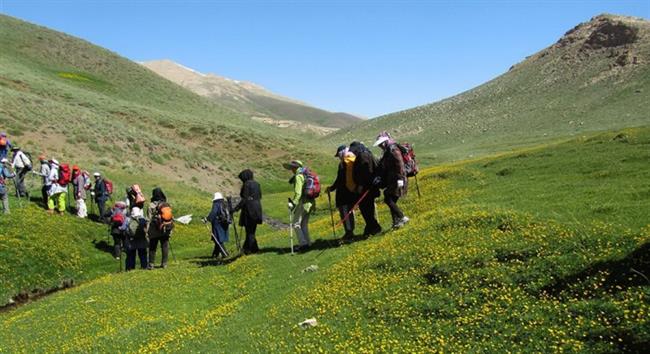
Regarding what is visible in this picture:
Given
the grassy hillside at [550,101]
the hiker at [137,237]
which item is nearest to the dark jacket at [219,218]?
the hiker at [137,237]

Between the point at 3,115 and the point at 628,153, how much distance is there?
182 feet

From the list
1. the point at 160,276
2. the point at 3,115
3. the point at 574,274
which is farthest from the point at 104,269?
the point at 3,115

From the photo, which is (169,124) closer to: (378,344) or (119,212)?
(119,212)

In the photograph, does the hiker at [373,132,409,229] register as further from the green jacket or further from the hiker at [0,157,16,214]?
the hiker at [0,157,16,214]

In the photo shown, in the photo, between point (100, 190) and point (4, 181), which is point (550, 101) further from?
point (4, 181)

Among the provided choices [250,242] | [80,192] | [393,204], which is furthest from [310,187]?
[80,192]

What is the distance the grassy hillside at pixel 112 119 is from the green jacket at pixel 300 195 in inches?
1258

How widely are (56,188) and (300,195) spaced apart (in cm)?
1805

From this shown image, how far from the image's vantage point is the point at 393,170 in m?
20.0

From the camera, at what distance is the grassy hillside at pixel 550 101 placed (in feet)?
350

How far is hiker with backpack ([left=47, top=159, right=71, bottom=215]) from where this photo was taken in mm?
32094

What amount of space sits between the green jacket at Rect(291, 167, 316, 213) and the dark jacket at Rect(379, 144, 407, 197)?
11.6 ft

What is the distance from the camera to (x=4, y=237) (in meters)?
26.7

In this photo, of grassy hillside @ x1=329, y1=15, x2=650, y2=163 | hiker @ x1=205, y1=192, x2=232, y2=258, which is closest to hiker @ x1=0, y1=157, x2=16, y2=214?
hiker @ x1=205, y1=192, x2=232, y2=258
